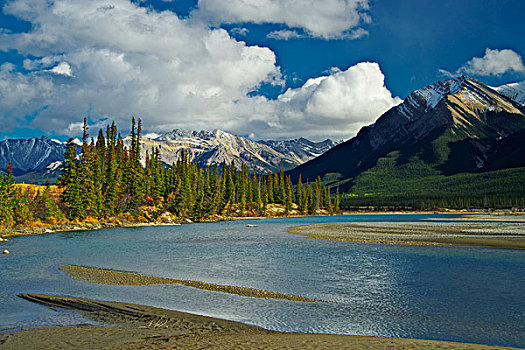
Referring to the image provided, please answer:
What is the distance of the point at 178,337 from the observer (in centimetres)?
1898

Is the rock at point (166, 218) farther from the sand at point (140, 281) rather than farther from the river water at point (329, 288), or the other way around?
the sand at point (140, 281)

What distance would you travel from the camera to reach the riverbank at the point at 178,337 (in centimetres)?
1759

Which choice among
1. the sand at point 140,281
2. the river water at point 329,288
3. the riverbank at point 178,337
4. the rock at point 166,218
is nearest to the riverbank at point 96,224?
the rock at point 166,218

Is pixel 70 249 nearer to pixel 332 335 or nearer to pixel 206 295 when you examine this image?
pixel 206 295

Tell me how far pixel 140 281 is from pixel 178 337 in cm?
1767

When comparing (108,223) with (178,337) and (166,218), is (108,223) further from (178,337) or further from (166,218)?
(178,337)

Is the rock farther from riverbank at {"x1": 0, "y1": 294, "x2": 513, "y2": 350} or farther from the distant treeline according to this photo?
riverbank at {"x1": 0, "y1": 294, "x2": 513, "y2": 350}

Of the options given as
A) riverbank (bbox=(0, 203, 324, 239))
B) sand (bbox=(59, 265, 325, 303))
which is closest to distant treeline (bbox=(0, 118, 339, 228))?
riverbank (bbox=(0, 203, 324, 239))

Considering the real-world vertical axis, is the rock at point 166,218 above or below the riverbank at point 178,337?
below

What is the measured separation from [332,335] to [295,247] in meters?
44.3

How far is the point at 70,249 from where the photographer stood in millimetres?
60281

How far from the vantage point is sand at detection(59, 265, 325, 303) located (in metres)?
29.3

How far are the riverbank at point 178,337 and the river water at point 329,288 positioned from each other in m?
1.45

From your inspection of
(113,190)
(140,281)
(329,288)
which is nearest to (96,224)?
(113,190)
